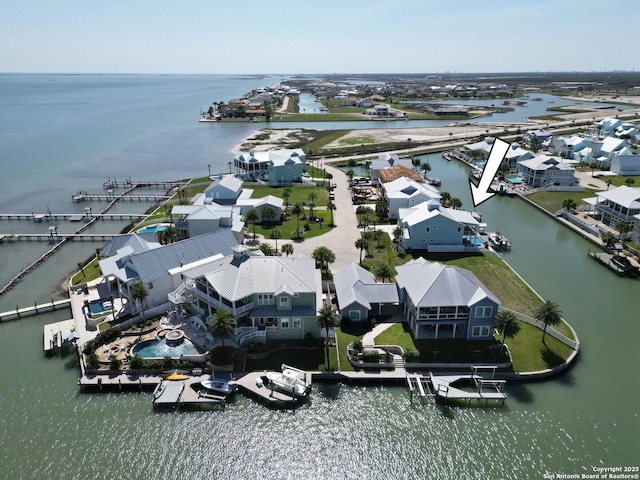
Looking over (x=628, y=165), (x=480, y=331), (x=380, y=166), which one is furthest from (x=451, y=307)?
(x=628, y=165)

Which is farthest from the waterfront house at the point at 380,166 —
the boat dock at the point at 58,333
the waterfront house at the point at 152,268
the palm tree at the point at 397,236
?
the boat dock at the point at 58,333

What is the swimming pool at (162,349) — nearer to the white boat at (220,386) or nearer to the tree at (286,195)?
the white boat at (220,386)

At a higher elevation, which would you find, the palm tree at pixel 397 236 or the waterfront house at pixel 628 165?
the waterfront house at pixel 628 165

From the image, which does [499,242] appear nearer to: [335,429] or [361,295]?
[361,295]

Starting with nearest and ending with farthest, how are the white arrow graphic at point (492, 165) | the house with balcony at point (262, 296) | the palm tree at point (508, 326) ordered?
the white arrow graphic at point (492, 165), the palm tree at point (508, 326), the house with balcony at point (262, 296)

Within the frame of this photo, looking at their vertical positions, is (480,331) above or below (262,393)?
above

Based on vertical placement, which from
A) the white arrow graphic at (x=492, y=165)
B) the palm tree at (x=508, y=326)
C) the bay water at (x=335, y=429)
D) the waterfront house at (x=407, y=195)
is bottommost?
the bay water at (x=335, y=429)

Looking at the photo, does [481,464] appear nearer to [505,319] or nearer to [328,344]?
[505,319]
